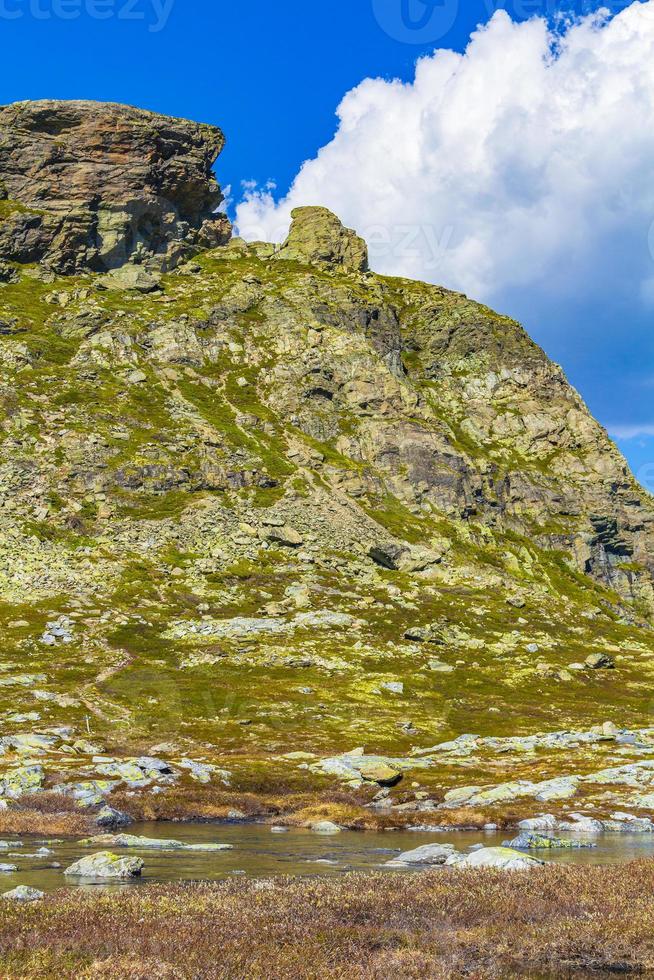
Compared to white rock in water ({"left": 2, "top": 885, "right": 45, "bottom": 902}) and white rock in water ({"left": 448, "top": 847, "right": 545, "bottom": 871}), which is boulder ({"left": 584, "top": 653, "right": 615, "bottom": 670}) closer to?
white rock in water ({"left": 448, "top": 847, "right": 545, "bottom": 871})

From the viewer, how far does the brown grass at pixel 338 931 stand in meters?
12.3

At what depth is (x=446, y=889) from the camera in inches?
712

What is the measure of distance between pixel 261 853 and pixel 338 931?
17.6 metres

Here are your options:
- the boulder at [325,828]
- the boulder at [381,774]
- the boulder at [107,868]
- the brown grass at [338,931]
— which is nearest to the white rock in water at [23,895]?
the brown grass at [338,931]

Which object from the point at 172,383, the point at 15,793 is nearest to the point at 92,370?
the point at 172,383

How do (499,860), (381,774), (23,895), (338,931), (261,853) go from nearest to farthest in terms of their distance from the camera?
→ (338,931), (23,895), (499,860), (261,853), (381,774)

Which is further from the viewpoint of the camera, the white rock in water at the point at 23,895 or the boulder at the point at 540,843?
the boulder at the point at 540,843

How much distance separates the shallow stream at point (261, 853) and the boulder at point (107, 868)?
460mm

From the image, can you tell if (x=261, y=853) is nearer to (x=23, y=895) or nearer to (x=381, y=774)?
(x=23, y=895)

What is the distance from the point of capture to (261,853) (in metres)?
30.9

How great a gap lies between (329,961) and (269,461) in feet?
553

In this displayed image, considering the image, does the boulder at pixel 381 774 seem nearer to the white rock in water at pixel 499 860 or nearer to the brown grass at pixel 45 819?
the brown grass at pixel 45 819

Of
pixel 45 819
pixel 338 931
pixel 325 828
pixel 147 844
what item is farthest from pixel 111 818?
pixel 338 931

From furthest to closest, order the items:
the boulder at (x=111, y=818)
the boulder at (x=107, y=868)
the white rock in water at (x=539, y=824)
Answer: the white rock in water at (x=539, y=824) → the boulder at (x=111, y=818) → the boulder at (x=107, y=868)
